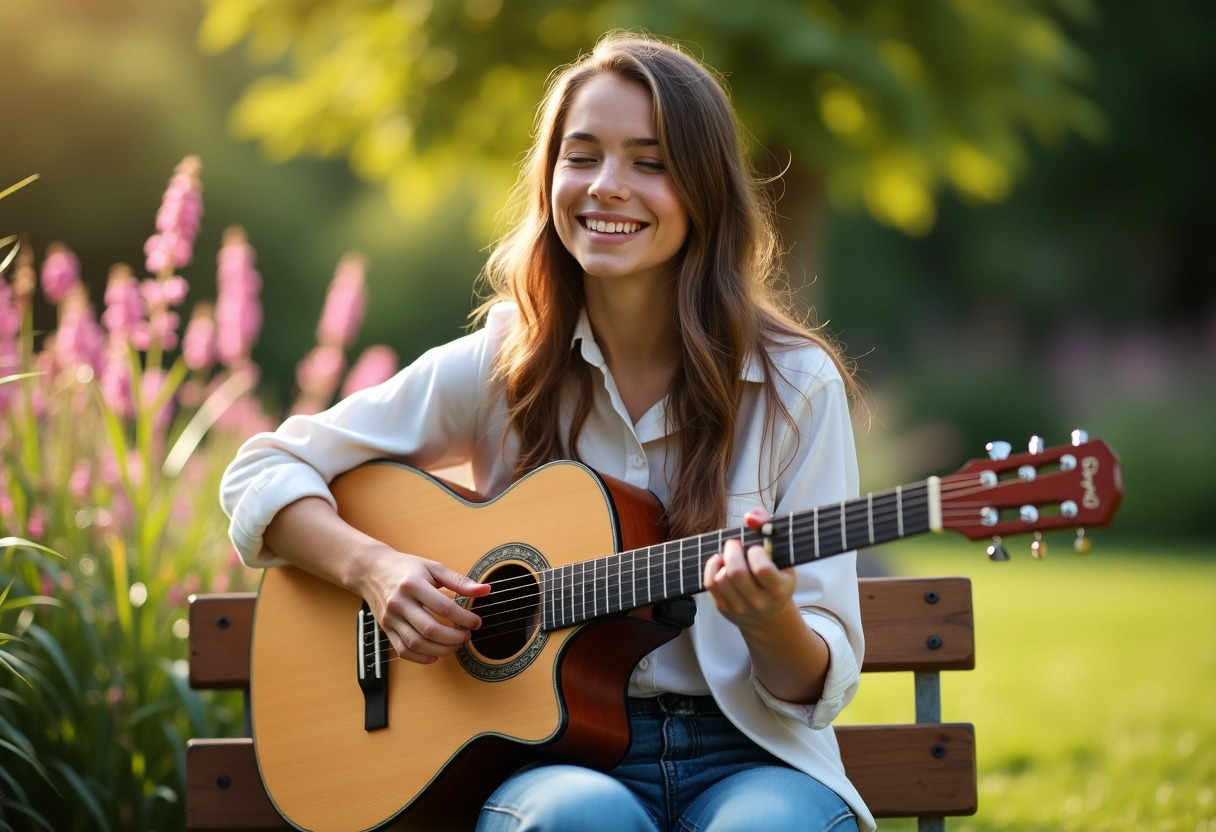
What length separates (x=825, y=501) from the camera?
2322 millimetres

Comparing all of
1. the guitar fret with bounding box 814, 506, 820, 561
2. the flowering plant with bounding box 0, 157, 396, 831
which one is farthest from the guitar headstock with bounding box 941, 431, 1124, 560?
the flowering plant with bounding box 0, 157, 396, 831

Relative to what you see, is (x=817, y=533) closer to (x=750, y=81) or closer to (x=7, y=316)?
(x=7, y=316)

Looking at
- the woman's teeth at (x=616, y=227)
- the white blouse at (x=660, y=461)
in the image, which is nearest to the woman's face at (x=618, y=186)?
the woman's teeth at (x=616, y=227)

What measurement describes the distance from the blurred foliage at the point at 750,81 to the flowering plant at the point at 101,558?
2930mm

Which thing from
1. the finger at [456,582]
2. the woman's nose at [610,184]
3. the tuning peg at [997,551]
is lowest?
the finger at [456,582]

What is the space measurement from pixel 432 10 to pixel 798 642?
5034 mm

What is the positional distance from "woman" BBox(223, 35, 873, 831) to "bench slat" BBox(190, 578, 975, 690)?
0.96ft

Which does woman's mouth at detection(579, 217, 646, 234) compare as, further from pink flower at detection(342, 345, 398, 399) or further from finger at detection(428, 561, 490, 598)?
pink flower at detection(342, 345, 398, 399)

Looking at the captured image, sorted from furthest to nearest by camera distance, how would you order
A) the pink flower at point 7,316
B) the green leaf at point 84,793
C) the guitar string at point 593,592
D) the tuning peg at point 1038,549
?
the pink flower at point 7,316
the green leaf at point 84,793
the guitar string at point 593,592
the tuning peg at point 1038,549

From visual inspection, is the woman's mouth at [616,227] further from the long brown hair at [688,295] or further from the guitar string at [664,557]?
the guitar string at [664,557]

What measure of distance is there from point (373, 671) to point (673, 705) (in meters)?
0.59

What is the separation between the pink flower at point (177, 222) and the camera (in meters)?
3.36

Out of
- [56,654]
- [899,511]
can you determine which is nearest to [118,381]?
[56,654]

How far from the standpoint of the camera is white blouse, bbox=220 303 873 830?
2.27 meters
